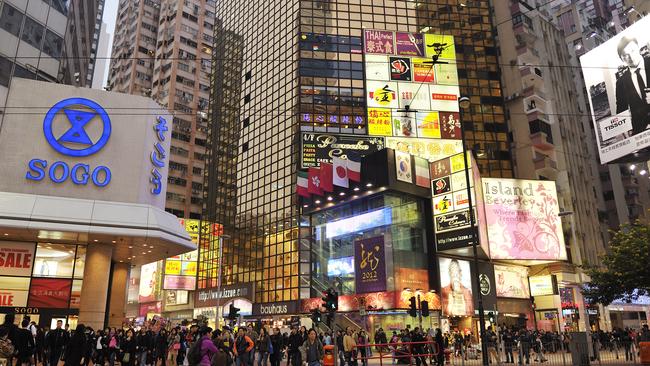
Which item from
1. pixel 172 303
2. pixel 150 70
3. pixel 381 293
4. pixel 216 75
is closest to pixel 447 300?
pixel 381 293

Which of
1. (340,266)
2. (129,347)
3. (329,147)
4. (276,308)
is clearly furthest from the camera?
(329,147)

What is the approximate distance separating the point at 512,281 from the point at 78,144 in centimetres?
3736

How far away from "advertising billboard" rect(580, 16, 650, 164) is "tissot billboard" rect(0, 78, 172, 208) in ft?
83.8

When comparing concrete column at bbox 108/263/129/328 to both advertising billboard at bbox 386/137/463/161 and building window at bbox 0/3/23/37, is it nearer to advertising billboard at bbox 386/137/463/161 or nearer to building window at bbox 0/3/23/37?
building window at bbox 0/3/23/37

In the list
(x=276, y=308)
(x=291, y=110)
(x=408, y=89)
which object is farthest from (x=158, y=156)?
(x=408, y=89)

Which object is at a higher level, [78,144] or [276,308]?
[78,144]

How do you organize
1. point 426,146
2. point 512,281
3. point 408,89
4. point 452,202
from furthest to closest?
point 408,89
point 426,146
point 512,281
point 452,202

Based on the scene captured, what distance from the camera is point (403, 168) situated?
40.0 metres

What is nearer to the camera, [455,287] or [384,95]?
[455,287]

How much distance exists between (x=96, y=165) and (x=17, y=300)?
6.86 meters

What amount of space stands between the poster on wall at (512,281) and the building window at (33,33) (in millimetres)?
37811

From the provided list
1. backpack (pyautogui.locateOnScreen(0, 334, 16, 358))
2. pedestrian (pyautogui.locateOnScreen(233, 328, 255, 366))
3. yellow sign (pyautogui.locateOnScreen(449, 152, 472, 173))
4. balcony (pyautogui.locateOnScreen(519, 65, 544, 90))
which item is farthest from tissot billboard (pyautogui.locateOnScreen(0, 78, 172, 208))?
balcony (pyautogui.locateOnScreen(519, 65, 544, 90))

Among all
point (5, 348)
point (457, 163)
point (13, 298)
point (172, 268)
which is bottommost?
point (5, 348)

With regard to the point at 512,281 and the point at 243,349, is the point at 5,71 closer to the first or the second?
the point at 243,349
